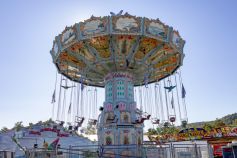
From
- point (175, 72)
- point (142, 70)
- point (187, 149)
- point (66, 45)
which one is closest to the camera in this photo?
point (187, 149)

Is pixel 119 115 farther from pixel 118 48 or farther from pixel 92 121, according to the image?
pixel 118 48

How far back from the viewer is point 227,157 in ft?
38.0

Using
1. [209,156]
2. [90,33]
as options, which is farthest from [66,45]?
[209,156]

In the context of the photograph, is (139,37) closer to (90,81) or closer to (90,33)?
(90,33)

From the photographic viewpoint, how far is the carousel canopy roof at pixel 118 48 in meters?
20.0

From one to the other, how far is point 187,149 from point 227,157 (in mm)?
2159

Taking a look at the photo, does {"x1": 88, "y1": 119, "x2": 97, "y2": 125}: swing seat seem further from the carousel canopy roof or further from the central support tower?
the carousel canopy roof

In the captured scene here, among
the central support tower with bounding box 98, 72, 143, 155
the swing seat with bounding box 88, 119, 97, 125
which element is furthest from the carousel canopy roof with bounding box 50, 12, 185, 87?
the swing seat with bounding box 88, 119, 97, 125

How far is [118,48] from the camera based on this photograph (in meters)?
22.2

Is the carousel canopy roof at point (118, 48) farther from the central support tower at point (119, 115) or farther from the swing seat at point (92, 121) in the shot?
the swing seat at point (92, 121)

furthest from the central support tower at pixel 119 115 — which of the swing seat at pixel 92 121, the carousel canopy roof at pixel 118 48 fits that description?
the carousel canopy roof at pixel 118 48

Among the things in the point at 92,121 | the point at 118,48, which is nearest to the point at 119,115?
the point at 92,121

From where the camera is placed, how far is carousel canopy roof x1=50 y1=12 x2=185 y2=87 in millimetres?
20047

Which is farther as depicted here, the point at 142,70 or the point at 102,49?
the point at 142,70
